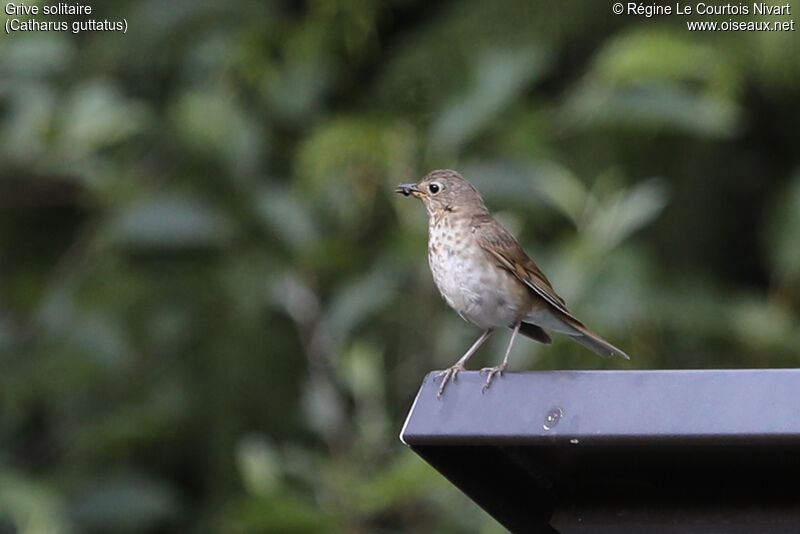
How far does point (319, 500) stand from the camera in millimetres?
5238

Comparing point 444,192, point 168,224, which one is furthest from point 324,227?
point 444,192

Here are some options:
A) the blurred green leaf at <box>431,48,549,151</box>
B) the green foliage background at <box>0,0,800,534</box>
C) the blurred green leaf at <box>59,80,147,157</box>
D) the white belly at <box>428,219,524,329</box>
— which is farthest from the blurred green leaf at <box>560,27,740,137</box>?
the blurred green leaf at <box>59,80,147,157</box>

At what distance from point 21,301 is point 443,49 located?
2.03 meters

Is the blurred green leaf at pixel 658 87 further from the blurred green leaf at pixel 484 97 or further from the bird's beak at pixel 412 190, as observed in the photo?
the bird's beak at pixel 412 190

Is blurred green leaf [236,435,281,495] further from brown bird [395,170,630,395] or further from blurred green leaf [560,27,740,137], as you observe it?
blurred green leaf [560,27,740,137]

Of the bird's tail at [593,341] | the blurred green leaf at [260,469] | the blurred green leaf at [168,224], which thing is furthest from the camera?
the blurred green leaf at [168,224]

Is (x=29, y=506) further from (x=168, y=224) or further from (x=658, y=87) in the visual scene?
(x=658, y=87)

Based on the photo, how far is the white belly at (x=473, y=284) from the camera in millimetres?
3725

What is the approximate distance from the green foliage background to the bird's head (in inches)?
37.0

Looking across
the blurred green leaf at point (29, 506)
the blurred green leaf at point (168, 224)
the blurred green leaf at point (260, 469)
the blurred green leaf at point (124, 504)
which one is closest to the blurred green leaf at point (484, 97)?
the blurred green leaf at point (168, 224)

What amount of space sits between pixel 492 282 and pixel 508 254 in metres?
0.11

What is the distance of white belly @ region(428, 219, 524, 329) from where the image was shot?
12.2ft

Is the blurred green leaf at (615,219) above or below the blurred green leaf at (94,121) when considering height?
below

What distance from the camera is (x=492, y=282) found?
12.3 ft
